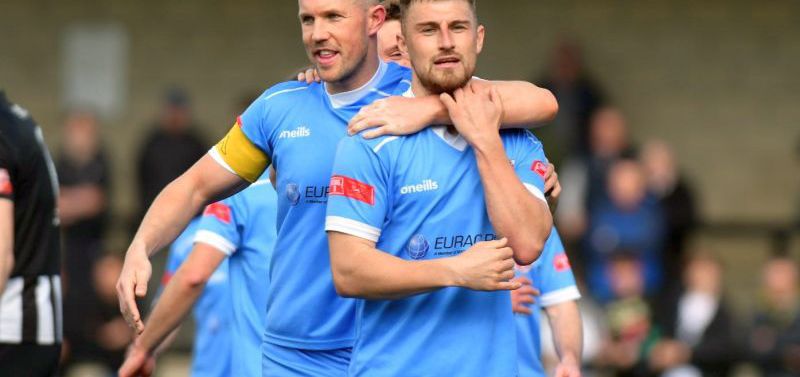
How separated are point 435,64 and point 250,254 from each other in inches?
83.2

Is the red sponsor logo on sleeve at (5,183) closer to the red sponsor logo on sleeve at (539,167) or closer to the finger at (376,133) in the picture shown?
the finger at (376,133)

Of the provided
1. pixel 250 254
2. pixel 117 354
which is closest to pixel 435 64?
pixel 250 254

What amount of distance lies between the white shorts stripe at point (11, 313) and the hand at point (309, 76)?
1425mm

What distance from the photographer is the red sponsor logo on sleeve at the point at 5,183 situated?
6418mm

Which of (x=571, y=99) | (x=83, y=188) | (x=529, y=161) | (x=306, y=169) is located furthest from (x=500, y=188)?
(x=571, y=99)

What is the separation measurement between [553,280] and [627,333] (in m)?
6.08

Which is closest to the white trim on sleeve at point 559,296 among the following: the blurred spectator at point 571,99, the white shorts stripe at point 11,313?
the white shorts stripe at point 11,313

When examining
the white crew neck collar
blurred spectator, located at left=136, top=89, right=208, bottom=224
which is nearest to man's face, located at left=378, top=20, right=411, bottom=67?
the white crew neck collar

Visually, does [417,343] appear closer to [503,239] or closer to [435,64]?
[503,239]

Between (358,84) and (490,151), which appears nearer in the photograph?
(490,151)

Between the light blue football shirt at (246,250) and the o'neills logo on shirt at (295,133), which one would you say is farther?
the light blue football shirt at (246,250)

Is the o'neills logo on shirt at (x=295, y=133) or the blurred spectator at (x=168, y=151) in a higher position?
the o'neills logo on shirt at (x=295, y=133)

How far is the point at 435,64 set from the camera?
5453 millimetres

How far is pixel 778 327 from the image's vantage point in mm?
12648
